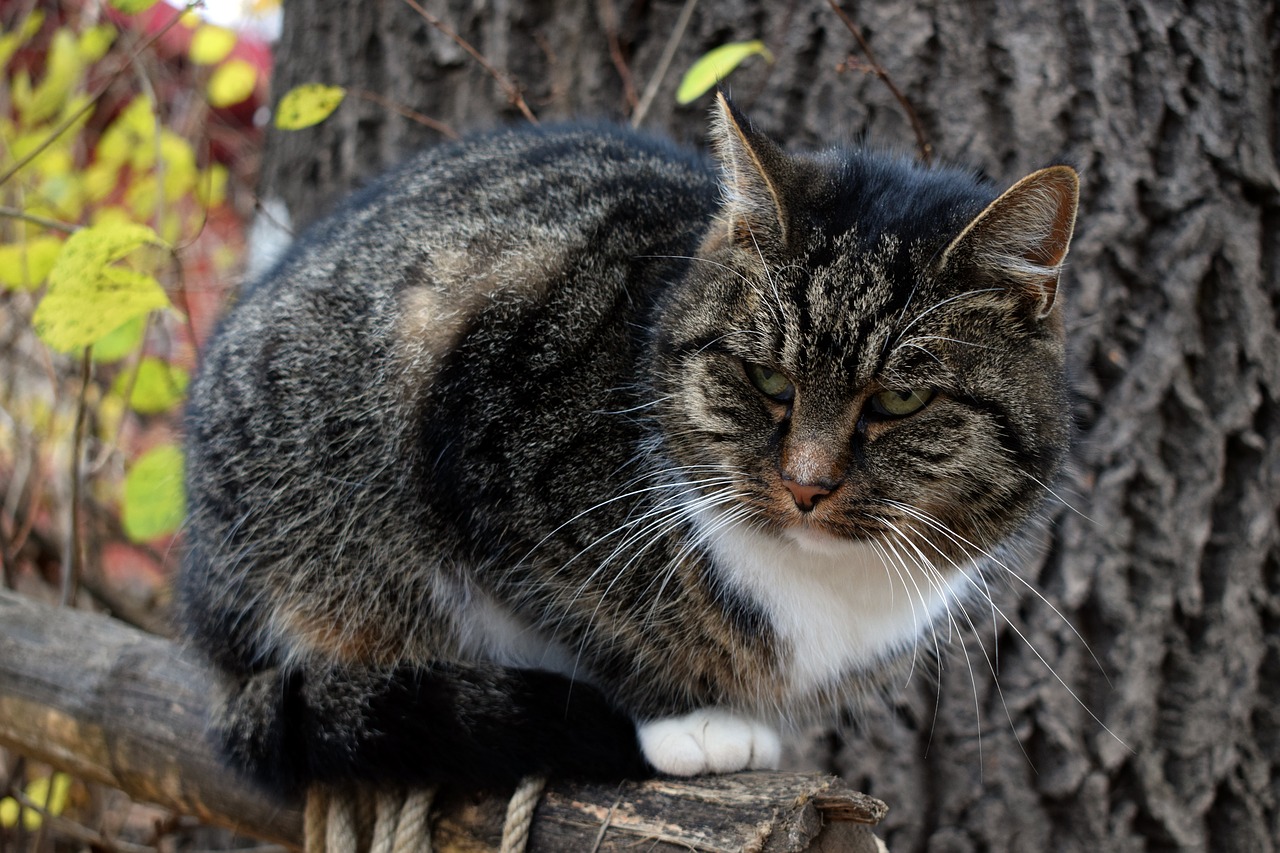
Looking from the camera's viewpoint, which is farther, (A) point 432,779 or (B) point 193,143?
(B) point 193,143

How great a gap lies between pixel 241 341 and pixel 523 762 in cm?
93

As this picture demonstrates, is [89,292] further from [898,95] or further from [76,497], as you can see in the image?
[898,95]

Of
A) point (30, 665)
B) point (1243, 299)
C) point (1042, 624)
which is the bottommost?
point (30, 665)

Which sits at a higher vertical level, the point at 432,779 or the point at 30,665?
the point at 432,779

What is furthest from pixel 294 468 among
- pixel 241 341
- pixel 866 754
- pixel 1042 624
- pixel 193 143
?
pixel 193 143

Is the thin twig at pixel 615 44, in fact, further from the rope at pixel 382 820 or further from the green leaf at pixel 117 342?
the rope at pixel 382 820

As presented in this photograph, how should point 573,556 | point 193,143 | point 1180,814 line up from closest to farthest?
point 573,556 → point 1180,814 → point 193,143

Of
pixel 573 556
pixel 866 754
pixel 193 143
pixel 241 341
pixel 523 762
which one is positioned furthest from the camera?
pixel 193 143

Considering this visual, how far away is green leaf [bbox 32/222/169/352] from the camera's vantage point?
64.2 inches

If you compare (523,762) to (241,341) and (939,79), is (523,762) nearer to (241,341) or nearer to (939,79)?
(241,341)

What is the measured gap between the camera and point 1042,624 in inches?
84.2

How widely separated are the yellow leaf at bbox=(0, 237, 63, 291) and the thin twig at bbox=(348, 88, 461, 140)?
78 centimetres

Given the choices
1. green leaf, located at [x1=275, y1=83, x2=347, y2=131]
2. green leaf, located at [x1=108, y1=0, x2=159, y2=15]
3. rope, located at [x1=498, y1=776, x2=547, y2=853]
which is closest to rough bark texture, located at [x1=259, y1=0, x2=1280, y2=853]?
rope, located at [x1=498, y1=776, x2=547, y2=853]

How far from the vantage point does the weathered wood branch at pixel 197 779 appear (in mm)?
1254
